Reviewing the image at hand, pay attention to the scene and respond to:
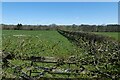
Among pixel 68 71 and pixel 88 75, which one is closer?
pixel 88 75

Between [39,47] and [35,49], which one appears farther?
[39,47]

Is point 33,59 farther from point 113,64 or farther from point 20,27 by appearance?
point 20,27

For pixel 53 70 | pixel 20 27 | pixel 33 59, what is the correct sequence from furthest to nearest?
→ pixel 20 27 < pixel 33 59 < pixel 53 70

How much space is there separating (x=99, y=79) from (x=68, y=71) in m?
0.92

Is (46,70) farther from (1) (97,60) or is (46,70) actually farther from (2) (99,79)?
(1) (97,60)

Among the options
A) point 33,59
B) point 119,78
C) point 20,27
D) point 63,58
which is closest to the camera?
point 119,78

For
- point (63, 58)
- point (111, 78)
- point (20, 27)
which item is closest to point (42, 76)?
point (111, 78)

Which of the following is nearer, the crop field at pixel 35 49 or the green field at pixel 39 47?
the crop field at pixel 35 49

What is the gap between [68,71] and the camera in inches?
239

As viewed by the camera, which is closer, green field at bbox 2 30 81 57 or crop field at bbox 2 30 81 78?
crop field at bbox 2 30 81 78

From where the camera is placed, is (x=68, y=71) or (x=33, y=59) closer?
(x=68, y=71)

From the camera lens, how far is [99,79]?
536cm

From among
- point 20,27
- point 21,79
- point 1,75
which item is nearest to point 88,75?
point 21,79

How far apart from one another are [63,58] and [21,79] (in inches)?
84.5
